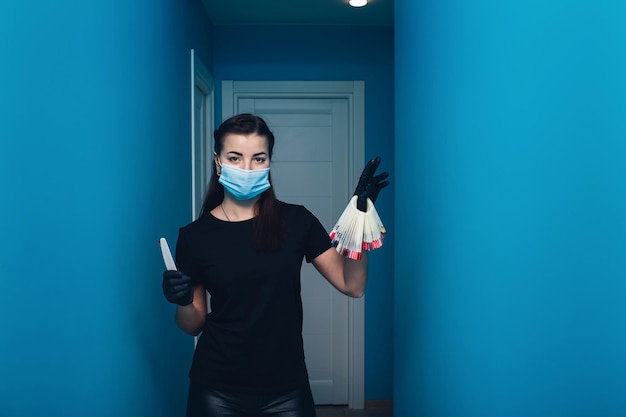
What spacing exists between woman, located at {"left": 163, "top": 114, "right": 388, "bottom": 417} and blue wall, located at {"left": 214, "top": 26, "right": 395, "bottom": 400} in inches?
74.1

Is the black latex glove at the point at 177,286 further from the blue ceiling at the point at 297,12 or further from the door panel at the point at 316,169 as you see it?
the door panel at the point at 316,169

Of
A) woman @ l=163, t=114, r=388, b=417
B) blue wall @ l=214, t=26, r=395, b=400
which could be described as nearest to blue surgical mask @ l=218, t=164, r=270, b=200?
woman @ l=163, t=114, r=388, b=417

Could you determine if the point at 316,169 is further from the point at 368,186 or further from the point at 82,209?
the point at 82,209

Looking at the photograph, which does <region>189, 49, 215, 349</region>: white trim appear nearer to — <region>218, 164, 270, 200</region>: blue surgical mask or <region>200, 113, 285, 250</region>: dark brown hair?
<region>200, 113, 285, 250</region>: dark brown hair

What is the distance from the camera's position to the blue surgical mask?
134cm

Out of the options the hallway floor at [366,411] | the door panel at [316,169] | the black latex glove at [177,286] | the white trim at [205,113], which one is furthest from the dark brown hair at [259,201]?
the hallway floor at [366,411]

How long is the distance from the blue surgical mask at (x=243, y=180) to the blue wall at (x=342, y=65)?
6.21 ft

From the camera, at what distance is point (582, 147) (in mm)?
828

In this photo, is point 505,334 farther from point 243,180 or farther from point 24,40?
point 24,40

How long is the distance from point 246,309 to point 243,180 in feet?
1.02

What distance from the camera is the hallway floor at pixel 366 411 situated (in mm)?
3217

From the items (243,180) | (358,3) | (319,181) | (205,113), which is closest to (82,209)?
(243,180)

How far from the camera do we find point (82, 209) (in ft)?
3.73

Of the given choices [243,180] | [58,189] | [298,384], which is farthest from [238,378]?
[58,189]
